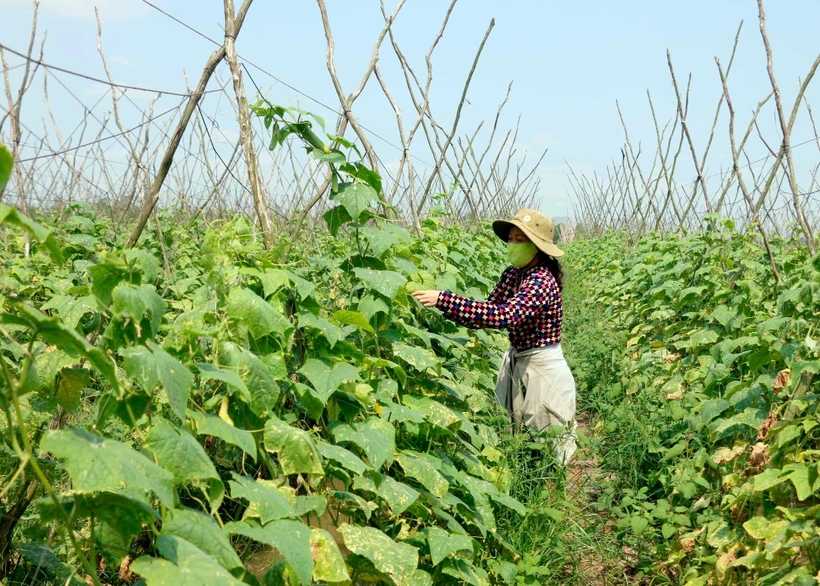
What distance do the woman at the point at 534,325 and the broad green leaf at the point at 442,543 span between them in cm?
125

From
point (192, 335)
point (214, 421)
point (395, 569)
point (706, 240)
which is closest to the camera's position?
point (214, 421)

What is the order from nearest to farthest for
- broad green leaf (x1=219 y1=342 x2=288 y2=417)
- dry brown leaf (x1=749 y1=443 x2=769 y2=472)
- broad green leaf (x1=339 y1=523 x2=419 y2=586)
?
broad green leaf (x1=219 y1=342 x2=288 y2=417) → broad green leaf (x1=339 y1=523 x2=419 y2=586) → dry brown leaf (x1=749 y1=443 x2=769 y2=472)

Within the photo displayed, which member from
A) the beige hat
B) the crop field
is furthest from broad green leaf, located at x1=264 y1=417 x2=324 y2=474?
the beige hat

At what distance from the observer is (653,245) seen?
7945 mm

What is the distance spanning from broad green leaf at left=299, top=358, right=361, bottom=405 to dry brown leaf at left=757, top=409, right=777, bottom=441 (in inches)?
64.1

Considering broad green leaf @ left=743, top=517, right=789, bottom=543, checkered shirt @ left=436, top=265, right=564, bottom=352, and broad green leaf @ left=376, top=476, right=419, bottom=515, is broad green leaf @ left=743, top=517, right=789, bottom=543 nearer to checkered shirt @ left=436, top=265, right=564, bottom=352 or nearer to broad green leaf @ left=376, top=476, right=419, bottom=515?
broad green leaf @ left=376, top=476, right=419, bottom=515

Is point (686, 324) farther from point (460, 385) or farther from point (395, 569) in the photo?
point (395, 569)

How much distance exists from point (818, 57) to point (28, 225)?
4.89 metres

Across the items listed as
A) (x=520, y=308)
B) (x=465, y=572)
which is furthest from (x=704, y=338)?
(x=465, y=572)

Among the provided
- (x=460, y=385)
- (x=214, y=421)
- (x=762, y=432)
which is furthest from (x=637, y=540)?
(x=214, y=421)

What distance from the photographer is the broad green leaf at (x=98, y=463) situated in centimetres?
109

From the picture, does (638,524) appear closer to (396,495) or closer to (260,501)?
(396,495)

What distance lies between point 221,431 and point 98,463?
0.47m

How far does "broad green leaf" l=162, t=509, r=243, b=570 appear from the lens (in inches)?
54.2
